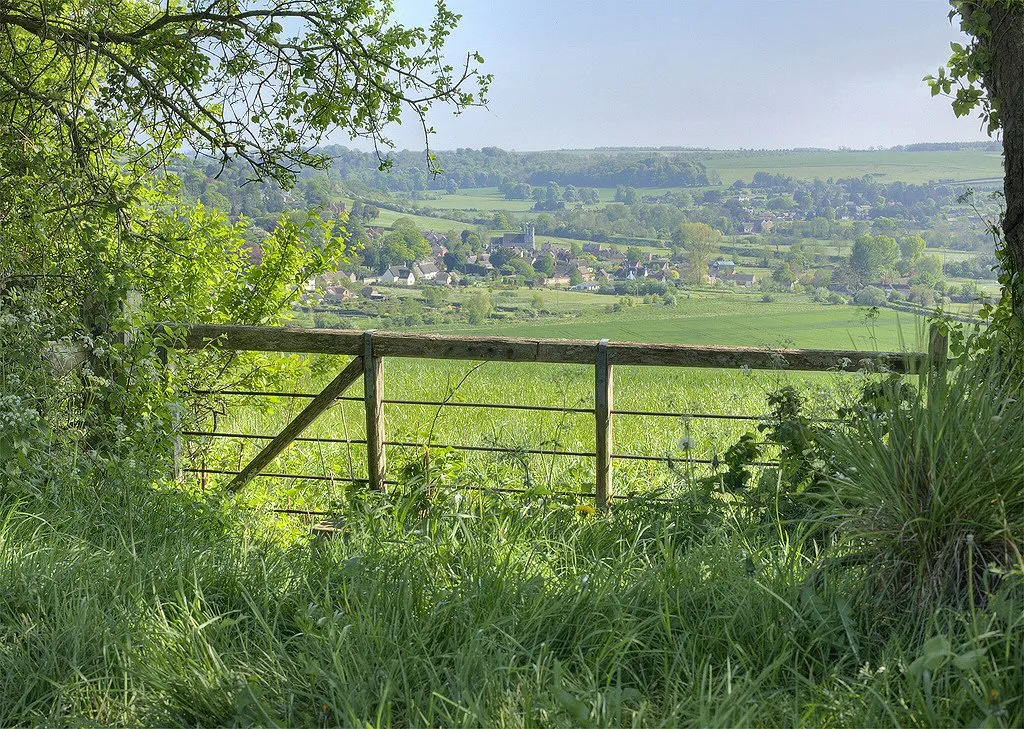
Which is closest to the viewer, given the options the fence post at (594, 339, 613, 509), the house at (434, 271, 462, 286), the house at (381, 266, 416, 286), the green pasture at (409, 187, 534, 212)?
the fence post at (594, 339, 613, 509)

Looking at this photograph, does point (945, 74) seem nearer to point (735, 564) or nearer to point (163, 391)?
point (735, 564)

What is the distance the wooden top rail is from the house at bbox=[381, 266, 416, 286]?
14.1 m

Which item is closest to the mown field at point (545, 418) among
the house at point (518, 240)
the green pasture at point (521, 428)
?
the green pasture at point (521, 428)

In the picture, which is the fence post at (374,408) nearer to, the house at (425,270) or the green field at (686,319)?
the green field at (686,319)

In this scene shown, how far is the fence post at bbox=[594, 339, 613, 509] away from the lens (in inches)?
182

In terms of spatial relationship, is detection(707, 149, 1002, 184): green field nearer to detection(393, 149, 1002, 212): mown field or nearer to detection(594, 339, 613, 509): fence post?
detection(393, 149, 1002, 212): mown field

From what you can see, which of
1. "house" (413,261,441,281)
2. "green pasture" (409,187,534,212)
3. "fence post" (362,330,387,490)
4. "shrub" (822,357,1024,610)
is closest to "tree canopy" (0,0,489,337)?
"fence post" (362,330,387,490)

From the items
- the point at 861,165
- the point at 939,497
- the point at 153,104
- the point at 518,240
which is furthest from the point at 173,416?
the point at 861,165

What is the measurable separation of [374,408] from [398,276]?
1515cm

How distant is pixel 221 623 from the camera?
2818 mm

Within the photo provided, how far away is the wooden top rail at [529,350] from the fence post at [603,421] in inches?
1.9

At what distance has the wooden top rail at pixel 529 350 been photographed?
14.2 ft

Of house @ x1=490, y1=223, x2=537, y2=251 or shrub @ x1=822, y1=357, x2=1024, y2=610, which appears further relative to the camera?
house @ x1=490, y1=223, x2=537, y2=251

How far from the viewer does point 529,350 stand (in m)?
4.60
